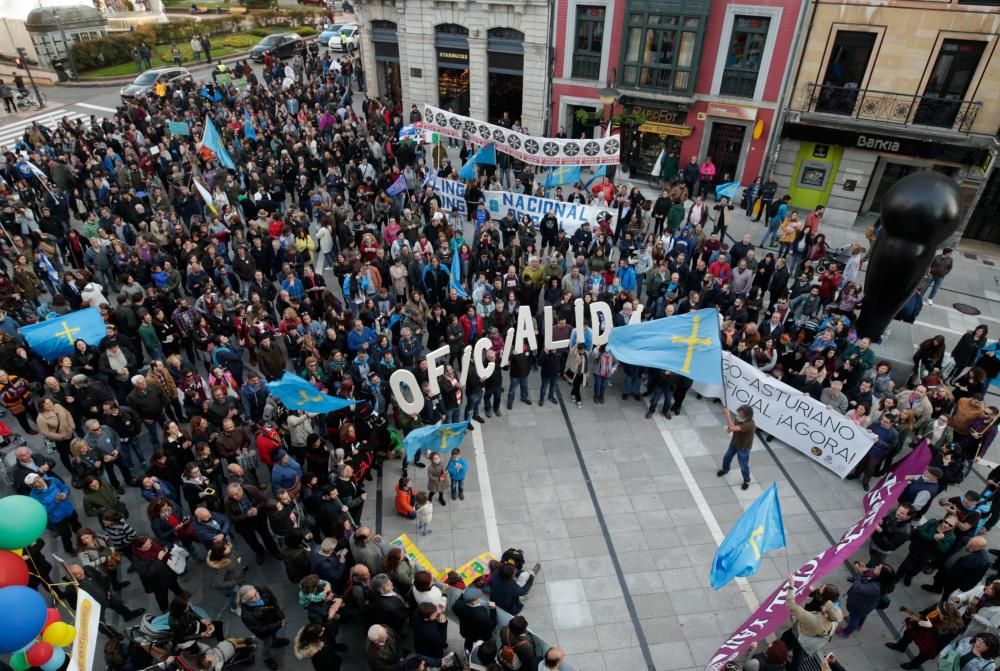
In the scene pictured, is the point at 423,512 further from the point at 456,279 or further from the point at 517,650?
the point at 456,279

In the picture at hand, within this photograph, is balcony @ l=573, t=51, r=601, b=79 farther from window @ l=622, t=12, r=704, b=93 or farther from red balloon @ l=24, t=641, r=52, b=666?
red balloon @ l=24, t=641, r=52, b=666

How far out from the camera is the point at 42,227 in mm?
16375

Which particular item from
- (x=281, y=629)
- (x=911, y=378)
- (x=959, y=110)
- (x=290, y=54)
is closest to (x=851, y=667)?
(x=911, y=378)

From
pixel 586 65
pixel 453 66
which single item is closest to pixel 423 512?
pixel 586 65

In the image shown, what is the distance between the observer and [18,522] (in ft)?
22.9

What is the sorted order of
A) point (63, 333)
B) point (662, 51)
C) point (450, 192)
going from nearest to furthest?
1. point (63, 333)
2. point (450, 192)
3. point (662, 51)

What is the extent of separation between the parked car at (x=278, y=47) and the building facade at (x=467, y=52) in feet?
52.7

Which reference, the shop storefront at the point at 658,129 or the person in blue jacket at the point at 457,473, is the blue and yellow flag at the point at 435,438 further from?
the shop storefront at the point at 658,129

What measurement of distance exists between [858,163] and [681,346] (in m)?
16.3

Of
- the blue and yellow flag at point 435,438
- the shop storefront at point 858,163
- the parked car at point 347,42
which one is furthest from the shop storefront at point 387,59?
the blue and yellow flag at point 435,438

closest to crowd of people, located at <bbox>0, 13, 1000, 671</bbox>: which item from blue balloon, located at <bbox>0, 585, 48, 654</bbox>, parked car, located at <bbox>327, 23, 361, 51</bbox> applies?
blue balloon, located at <bbox>0, 585, 48, 654</bbox>

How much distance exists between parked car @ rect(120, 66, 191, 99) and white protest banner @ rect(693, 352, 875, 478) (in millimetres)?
33338

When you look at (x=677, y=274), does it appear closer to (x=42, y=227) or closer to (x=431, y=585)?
(x=431, y=585)

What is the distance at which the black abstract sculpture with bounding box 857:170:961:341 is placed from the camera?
33.4ft
